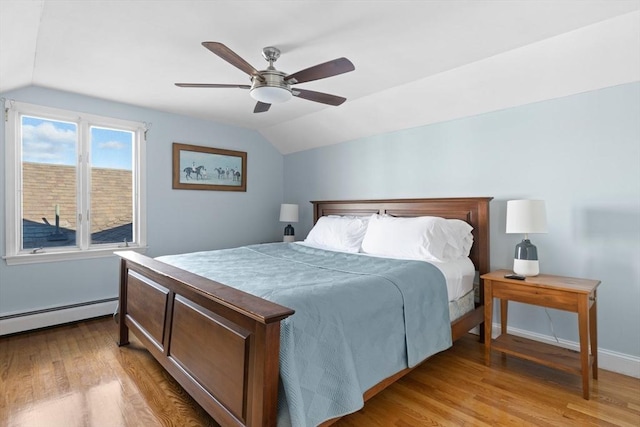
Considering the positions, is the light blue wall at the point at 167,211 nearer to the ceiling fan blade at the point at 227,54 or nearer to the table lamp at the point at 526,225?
the ceiling fan blade at the point at 227,54

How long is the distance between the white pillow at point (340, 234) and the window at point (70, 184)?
83.0 inches

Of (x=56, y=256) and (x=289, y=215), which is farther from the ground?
(x=289, y=215)

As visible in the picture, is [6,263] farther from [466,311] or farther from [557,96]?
[557,96]

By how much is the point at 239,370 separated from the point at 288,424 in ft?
0.99

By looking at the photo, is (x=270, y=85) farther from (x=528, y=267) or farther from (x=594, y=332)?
(x=594, y=332)

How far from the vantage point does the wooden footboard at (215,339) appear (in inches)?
50.6

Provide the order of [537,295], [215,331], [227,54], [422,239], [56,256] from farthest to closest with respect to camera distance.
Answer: [56,256] < [422,239] < [537,295] < [227,54] < [215,331]

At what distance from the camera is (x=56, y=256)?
3.30 m

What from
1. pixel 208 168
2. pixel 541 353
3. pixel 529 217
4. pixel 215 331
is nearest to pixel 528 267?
pixel 529 217

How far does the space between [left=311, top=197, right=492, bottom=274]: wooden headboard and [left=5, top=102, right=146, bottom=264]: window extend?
261 centimetres

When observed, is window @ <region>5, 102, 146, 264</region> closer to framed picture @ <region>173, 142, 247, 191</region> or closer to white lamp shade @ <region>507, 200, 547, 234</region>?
framed picture @ <region>173, 142, 247, 191</region>

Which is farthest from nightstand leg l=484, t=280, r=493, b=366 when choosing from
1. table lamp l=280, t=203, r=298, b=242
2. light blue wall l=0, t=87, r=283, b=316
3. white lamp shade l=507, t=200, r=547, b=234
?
light blue wall l=0, t=87, r=283, b=316

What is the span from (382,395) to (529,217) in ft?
5.38

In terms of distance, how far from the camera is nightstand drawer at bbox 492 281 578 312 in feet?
7.00
